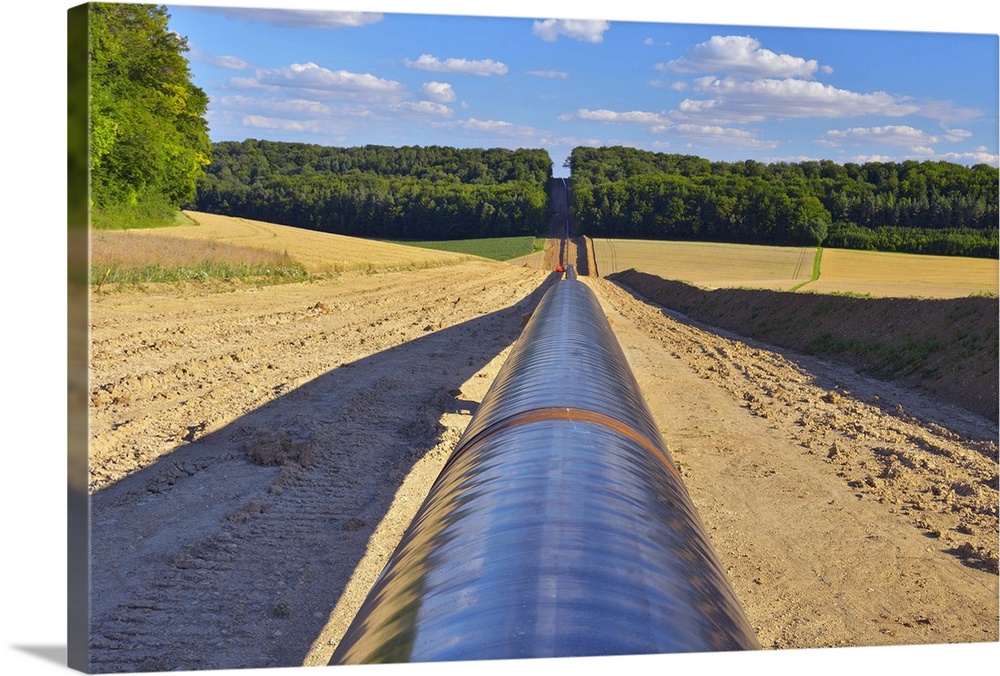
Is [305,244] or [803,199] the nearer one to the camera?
[803,199]

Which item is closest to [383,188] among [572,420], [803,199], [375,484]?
[803,199]

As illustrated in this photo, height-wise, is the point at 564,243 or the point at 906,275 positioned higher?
the point at 564,243

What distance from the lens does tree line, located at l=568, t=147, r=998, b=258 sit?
6.72 meters

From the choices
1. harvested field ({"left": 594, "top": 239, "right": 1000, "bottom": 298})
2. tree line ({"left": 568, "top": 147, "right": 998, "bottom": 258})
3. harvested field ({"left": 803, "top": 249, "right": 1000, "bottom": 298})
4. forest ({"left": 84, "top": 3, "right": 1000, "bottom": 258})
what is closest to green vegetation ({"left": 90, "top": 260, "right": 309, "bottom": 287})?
forest ({"left": 84, "top": 3, "right": 1000, "bottom": 258})

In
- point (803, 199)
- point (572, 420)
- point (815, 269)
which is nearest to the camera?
point (572, 420)

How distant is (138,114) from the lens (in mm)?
8281

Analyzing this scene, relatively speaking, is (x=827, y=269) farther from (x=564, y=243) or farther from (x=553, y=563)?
(x=553, y=563)

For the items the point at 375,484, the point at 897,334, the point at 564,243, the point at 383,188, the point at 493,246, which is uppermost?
the point at 383,188

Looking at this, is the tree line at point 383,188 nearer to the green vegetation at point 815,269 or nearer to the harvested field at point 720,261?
the harvested field at point 720,261

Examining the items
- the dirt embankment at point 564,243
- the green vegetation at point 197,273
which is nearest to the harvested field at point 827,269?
the dirt embankment at point 564,243

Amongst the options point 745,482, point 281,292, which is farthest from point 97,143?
point 281,292

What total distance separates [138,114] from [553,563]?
769 centimetres

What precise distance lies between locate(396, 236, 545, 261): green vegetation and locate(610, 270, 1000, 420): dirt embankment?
6626mm

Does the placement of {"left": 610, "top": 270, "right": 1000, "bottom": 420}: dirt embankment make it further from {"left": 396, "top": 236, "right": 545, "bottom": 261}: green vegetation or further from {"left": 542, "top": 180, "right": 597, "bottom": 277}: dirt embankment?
{"left": 396, "top": 236, "right": 545, "bottom": 261}: green vegetation
